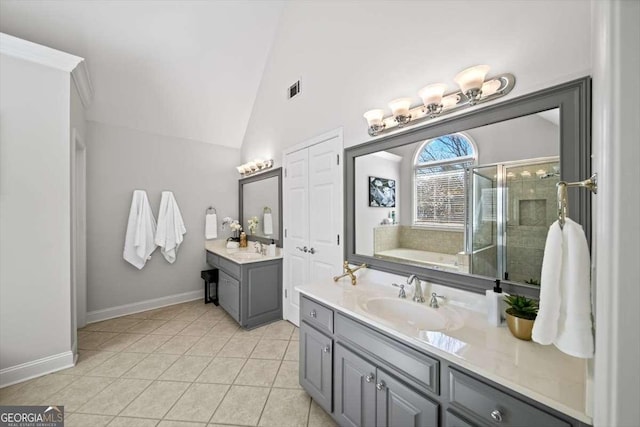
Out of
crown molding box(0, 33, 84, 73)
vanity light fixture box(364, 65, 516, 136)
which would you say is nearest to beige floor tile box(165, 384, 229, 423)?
vanity light fixture box(364, 65, 516, 136)

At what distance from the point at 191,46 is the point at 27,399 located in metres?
3.56

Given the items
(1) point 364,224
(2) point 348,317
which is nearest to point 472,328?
(2) point 348,317

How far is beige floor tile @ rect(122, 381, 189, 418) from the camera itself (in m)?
1.67

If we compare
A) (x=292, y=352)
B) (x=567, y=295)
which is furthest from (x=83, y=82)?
(x=567, y=295)

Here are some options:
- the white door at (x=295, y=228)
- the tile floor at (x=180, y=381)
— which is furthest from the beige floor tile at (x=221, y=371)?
the white door at (x=295, y=228)

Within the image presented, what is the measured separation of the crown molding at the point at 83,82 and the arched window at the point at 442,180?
3031mm

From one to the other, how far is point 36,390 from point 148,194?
232 centimetres

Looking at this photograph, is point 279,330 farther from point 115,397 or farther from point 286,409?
point 115,397

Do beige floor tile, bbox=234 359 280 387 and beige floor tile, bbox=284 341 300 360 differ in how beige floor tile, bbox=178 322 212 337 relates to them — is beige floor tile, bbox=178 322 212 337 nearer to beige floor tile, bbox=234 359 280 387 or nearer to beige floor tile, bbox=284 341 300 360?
beige floor tile, bbox=234 359 280 387

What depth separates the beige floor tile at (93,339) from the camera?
251cm

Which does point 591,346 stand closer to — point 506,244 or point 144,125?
point 506,244

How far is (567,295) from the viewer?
0.74m

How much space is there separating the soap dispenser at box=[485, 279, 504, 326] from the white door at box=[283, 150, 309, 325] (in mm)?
1805

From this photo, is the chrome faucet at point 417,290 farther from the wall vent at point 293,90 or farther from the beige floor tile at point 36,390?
the beige floor tile at point 36,390
